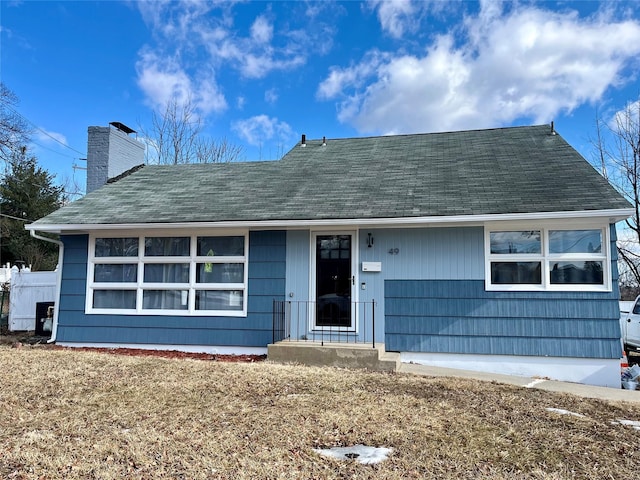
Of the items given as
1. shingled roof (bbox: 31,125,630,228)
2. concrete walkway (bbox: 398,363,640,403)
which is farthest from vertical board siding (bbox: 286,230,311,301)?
concrete walkway (bbox: 398,363,640,403)

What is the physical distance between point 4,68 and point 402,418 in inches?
827

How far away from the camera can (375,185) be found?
27.9 feet

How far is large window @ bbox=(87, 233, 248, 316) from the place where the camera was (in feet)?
26.5

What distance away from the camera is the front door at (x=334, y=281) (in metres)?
7.66

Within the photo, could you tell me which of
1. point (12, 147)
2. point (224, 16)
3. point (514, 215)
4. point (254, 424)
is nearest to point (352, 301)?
point (514, 215)

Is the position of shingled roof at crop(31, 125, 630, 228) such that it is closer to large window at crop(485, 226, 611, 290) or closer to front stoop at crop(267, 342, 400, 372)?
large window at crop(485, 226, 611, 290)

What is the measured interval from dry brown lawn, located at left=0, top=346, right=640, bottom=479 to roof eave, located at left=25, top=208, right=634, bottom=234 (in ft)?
7.98

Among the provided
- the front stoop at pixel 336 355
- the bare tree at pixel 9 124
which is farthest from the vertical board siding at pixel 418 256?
the bare tree at pixel 9 124

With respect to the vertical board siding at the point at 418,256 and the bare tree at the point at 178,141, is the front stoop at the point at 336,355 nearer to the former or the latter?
the vertical board siding at the point at 418,256

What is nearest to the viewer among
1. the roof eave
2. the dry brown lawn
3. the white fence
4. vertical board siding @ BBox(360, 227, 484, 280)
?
the dry brown lawn

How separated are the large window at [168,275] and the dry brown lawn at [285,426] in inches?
80.6

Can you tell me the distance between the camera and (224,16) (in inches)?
525

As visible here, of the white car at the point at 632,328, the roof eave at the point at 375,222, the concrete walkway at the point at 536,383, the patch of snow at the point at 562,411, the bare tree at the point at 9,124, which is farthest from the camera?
the bare tree at the point at 9,124

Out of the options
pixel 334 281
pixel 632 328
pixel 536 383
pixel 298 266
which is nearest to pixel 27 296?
pixel 298 266
